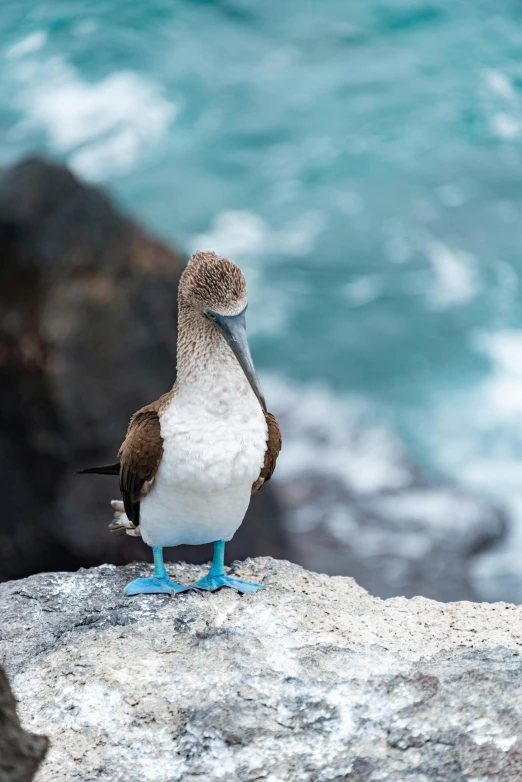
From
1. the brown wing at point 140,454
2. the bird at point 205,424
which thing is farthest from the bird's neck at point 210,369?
the brown wing at point 140,454

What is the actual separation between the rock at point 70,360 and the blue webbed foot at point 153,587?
4.52m

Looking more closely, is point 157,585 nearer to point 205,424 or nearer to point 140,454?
point 140,454

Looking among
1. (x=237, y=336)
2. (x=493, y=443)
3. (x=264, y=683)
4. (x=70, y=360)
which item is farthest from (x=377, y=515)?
(x=264, y=683)

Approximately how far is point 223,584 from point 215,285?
142 centimetres

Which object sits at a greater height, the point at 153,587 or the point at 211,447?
the point at 211,447

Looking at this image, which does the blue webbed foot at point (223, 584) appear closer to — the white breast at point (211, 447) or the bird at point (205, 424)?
the bird at point (205, 424)

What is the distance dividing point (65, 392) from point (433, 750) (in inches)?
262


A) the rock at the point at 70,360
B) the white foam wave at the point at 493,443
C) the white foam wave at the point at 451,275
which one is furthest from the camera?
the white foam wave at the point at 451,275

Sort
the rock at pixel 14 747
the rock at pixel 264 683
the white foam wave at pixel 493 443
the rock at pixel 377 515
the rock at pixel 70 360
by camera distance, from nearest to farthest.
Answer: the rock at pixel 14 747, the rock at pixel 264 683, the rock at pixel 70 360, the rock at pixel 377 515, the white foam wave at pixel 493 443

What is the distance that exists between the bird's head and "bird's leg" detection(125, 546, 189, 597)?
104cm

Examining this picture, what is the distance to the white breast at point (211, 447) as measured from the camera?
399cm

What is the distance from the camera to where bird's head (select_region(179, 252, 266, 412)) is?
3.88 m

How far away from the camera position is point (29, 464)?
9.04 m

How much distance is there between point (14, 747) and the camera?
7.72 feet
